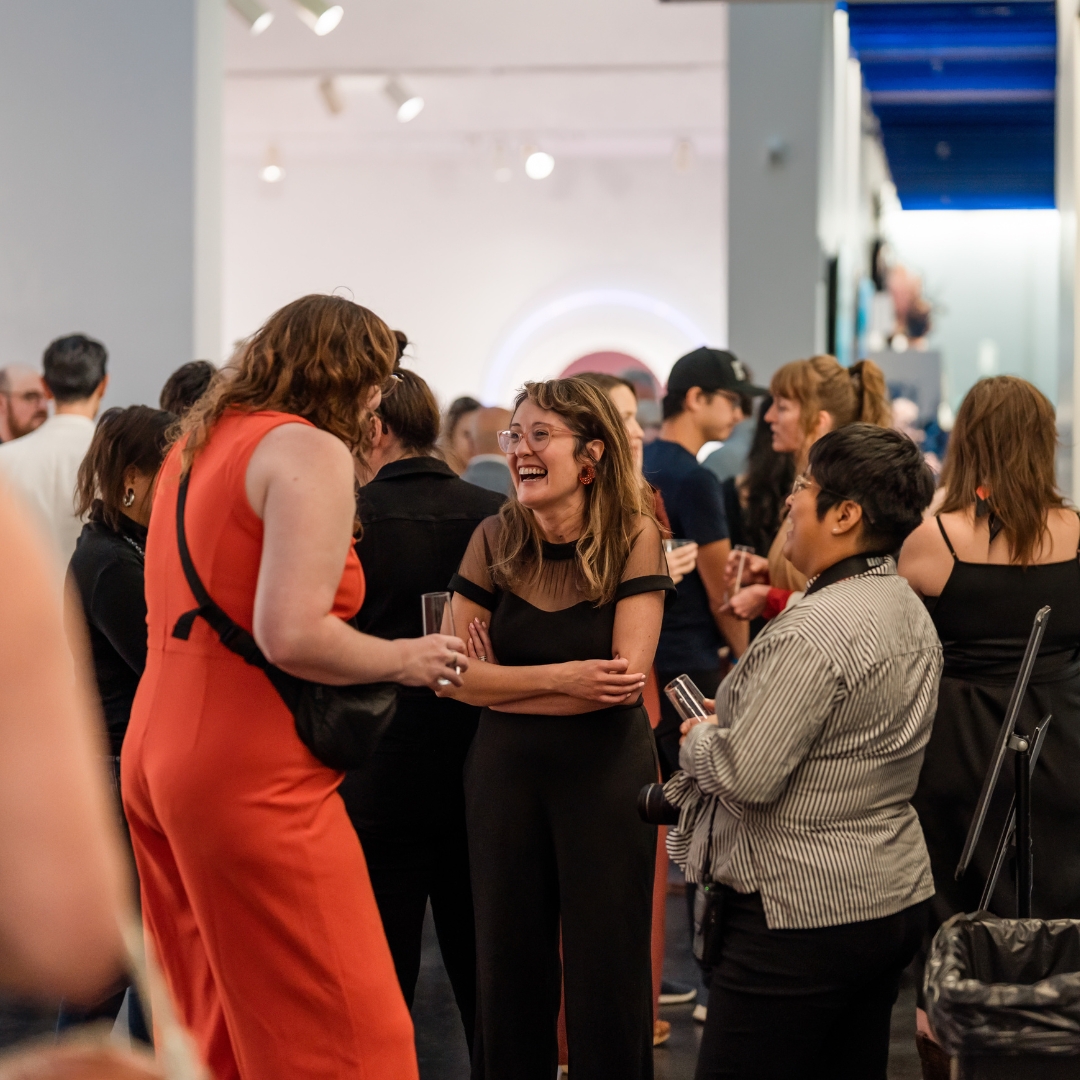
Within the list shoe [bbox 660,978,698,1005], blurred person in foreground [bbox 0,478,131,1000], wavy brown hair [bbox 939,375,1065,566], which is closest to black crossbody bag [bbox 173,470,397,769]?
blurred person in foreground [bbox 0,478,131,1000]

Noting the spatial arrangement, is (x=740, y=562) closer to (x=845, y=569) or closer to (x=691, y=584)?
(x=691, y=584)

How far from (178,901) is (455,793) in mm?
747

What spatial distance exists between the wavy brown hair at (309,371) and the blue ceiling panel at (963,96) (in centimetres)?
595

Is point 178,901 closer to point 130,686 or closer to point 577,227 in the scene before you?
point 130,686

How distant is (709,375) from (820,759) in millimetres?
2080

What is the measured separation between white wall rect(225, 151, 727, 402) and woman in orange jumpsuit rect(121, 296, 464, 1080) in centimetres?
1200

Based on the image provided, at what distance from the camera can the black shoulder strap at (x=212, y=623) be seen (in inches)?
73.5

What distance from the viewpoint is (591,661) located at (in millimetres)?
2318

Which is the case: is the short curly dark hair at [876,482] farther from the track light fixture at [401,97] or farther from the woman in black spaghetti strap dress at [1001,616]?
the track light fixture at [401,97]

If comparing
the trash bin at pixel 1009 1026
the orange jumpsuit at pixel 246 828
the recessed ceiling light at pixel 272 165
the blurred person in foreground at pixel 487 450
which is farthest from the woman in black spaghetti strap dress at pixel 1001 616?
the recessed ceiling light at pixel 272 165

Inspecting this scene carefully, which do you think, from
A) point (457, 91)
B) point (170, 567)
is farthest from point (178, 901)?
point (457, 91)

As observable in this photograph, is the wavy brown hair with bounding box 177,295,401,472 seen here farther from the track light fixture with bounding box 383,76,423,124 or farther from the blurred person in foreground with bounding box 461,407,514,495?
the track light fixture with bounding box 383,76,423,124

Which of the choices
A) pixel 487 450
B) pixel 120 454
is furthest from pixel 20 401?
pixel 120 454

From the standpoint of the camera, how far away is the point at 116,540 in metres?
2.72
